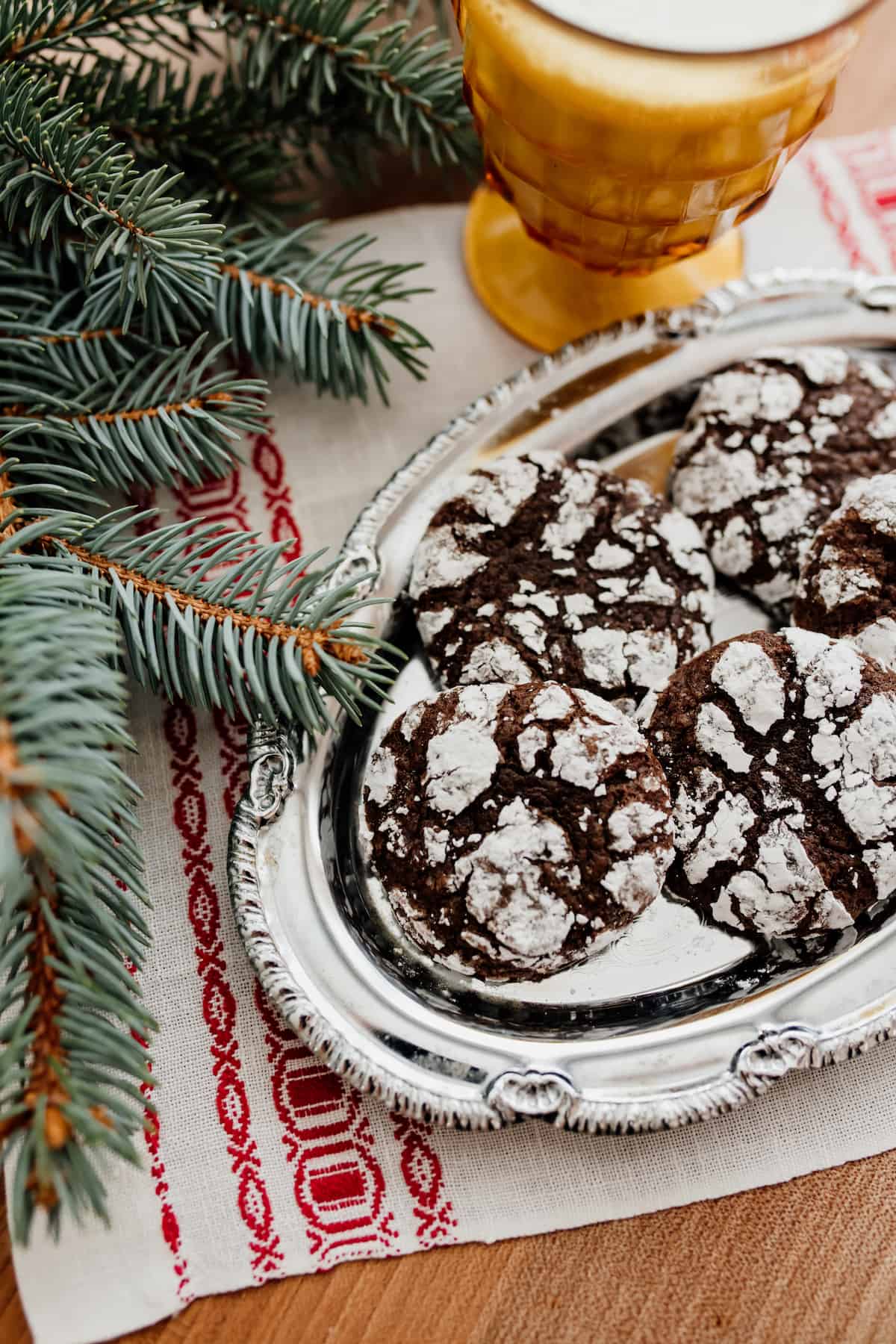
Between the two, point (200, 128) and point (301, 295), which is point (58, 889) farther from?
point (200, 128)

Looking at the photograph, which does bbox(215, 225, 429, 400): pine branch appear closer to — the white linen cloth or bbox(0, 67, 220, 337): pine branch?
bbox(0, 67, 220, 337): pine branch

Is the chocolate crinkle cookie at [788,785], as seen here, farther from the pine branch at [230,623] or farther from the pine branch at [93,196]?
the pine branch at [93,196]

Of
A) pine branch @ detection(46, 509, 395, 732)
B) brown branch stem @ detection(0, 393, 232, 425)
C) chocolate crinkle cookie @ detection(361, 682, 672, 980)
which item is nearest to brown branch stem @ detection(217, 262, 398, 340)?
brown branch stem @ detection(0, 393, 232, 425)

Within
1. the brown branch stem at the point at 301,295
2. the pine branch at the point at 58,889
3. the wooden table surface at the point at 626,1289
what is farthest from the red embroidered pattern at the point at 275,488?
the wooden table surface at the point at 626,1289

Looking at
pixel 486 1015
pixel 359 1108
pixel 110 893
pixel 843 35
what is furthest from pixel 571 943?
pixel 843 35

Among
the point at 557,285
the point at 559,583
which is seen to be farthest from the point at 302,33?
the point at 559,583
